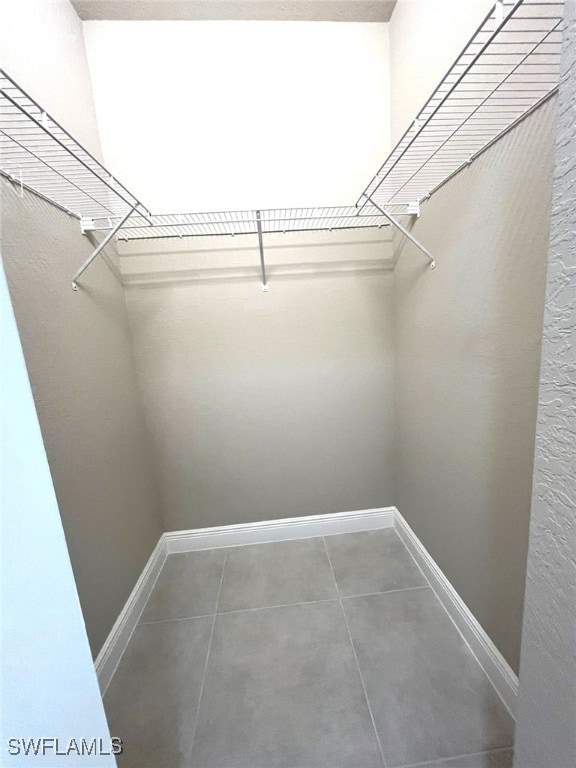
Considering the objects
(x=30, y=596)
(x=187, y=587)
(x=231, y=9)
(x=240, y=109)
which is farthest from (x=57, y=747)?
(x=231, y=9)

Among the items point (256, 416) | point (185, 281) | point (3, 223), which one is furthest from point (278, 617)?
point (3, 223)

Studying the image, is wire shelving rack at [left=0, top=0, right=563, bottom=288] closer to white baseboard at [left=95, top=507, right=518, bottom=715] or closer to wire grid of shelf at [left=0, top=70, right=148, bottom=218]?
wire grid of shelf at [left=0, top=70, right=148, bottom=218]

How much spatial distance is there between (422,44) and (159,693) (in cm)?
264

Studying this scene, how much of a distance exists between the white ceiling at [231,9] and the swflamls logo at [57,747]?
2.26 meters

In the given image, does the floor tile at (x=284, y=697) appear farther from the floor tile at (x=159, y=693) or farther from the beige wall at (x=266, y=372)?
the beige wall at (x=266, y=372)

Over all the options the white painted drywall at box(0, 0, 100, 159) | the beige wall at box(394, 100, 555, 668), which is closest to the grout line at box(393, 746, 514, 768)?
the beige wall at box(394, 100, 555, 668)

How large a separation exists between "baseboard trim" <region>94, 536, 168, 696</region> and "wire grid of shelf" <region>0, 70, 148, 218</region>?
1.64 meters

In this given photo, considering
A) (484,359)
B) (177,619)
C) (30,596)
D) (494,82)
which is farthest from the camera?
(177,619)

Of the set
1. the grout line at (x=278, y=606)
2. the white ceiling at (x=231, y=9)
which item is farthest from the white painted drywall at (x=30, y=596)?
the white ceiling at (x=231, y=9)

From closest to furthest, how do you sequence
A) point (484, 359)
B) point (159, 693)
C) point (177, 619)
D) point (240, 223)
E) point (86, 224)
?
point (484, 359)
point (159, 693)
point (86, 224)
point (177, 619)
point (240, 223)

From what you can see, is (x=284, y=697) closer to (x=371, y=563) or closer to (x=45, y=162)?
(x=371, y=563)

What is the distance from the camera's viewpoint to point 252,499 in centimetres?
178

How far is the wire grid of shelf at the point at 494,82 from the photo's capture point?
2.18ft

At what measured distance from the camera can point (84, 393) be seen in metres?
1.16
